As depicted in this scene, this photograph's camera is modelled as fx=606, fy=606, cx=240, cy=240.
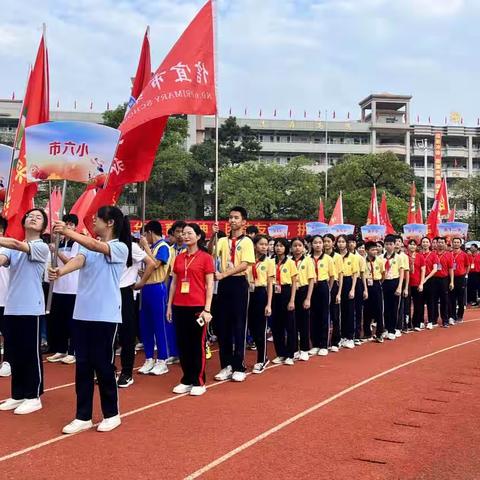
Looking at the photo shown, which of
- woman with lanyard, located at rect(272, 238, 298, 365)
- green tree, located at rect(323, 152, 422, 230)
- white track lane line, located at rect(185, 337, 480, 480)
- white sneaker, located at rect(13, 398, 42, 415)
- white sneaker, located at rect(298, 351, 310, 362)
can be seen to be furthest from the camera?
green tree, located at rect(323, 152, 422, 230)

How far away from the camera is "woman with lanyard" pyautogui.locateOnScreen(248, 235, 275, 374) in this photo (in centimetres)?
699

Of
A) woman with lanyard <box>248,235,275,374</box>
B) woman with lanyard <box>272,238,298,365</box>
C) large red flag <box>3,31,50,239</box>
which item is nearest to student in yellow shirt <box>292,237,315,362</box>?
woman with lanyard <box>272,238,298,365</box>

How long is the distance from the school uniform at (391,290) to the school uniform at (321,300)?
2.22 m

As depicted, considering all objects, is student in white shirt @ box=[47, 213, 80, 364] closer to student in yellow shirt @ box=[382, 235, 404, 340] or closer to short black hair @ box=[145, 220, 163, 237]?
short black hair @ box=[145, 220, 163, 237]

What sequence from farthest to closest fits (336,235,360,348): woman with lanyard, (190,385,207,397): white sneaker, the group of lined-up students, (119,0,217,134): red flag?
(336,235,360,348): woman with lanyard
(119,0,217,134): red flag
(190,385,207,397): white sneaker
the group of lined-up students

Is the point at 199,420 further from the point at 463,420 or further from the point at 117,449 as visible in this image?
the point at 463,420

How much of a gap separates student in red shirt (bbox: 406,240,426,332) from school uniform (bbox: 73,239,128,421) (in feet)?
26.3

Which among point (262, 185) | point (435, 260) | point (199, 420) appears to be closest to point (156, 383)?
point (199, 420)

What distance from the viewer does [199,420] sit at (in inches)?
189

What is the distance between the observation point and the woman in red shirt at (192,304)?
5.66m

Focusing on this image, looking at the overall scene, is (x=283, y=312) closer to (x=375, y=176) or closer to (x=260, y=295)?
(x=260, y=295)

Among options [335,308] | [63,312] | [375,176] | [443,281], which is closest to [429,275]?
[443,281]

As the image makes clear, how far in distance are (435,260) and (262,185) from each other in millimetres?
22042

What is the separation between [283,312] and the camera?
7.64 m
